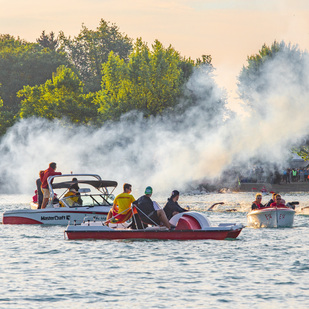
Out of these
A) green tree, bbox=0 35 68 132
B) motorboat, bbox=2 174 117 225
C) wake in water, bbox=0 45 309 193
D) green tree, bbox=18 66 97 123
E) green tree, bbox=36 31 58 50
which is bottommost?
motorboat, bbox=2 174 117 225

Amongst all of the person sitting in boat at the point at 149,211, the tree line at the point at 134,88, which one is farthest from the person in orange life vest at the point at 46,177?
the tree line at the point at 134,88

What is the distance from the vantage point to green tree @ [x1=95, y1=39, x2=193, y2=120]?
7788 centimetres

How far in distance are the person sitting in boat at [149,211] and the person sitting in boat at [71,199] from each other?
28.9 ft

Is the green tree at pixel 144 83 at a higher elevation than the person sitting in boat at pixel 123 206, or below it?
higher

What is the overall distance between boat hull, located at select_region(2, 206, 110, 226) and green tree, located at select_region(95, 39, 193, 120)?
4380cm

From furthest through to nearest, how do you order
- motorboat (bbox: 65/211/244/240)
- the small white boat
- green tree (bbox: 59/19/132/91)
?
green tree (bbox: 59/19/132/91) < the small white boat < motorboat (bbox: 65/211/244/240)

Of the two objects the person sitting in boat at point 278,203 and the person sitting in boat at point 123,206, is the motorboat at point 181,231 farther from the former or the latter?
the person sitting in boat at point 278,203

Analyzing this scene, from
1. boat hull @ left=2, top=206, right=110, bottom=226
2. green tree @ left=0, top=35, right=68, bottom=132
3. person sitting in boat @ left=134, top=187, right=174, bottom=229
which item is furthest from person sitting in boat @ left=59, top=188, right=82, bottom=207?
green tree @ left=0, top=35, right=68, bottom=132

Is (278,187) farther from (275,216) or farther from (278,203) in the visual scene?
(275,216)

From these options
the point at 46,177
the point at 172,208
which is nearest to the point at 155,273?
the point at 172,208

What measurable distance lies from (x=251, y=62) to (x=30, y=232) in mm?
55057

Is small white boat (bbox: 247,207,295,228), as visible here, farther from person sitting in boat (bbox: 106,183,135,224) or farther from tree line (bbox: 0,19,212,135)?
tree line (bbox: 0,19,212,135)

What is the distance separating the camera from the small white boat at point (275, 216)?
3148 centimetres

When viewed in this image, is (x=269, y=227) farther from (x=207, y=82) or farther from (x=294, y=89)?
(x=207, y=82)
